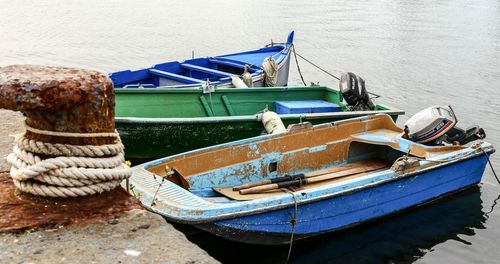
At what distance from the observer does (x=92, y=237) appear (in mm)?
2445

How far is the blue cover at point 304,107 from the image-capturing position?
35.6ft

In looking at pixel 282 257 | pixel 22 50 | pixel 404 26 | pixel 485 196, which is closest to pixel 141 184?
pixel 282 257

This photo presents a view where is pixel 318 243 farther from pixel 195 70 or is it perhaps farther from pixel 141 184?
pixel 195 70

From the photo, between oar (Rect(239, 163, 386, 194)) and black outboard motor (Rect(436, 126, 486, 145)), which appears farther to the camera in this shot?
black outboard motor (Rect(436, 126, 486, 145))

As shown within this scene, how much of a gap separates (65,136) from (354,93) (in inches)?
357

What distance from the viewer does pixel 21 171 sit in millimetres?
2572

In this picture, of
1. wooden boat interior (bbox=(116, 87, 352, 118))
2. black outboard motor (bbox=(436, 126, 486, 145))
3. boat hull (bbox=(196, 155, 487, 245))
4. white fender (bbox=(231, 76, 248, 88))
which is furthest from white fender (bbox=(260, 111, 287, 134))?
black outboard motor (bbox=(436, 126, 486, 145))

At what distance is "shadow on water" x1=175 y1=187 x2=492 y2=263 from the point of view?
743 centimetres

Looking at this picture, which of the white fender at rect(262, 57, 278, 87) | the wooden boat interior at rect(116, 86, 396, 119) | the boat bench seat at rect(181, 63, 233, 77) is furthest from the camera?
the white fender at rect(262, 57, 278, 87)

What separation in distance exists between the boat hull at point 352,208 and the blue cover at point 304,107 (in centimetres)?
297

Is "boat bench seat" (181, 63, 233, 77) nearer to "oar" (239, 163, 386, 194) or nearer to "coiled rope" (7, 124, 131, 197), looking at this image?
"oar" (239, 163, 386, 194)

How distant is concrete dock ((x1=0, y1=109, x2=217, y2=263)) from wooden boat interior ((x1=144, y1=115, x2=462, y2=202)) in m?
4.39

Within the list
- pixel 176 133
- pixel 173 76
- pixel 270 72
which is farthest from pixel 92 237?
pixel 270 72

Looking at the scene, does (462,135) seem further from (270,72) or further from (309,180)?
(270,72)
